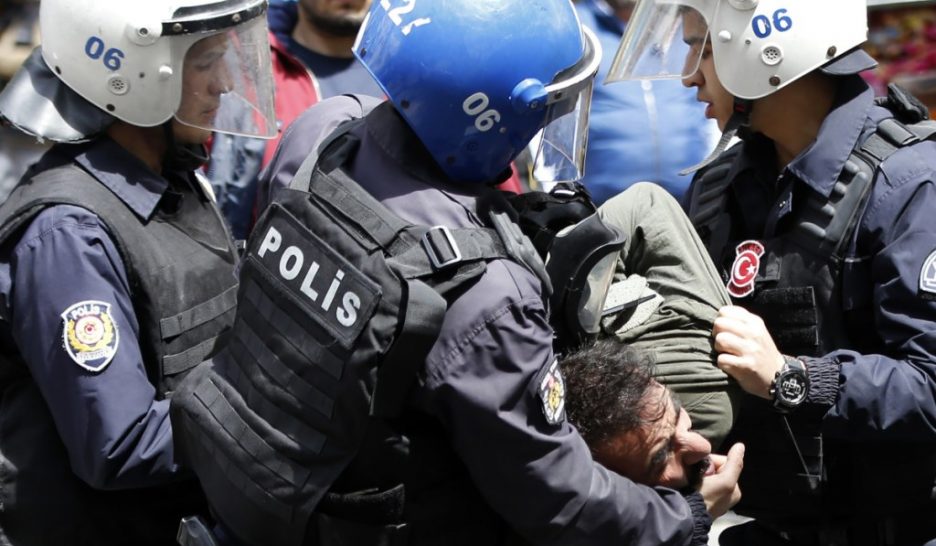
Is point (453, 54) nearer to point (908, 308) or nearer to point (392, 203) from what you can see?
point (392, 203)

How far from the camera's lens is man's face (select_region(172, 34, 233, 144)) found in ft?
9.49

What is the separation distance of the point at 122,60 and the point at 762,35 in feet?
4.65

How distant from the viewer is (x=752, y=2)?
2.84 metres

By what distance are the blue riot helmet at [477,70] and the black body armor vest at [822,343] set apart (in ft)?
2.54

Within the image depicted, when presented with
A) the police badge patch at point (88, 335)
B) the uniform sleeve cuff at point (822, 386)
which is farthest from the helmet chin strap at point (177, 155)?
the uniform sleeve cuff at point (822, 386)

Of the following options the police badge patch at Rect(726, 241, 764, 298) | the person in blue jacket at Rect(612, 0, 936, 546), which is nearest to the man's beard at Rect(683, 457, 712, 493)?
the person in blue jacket at Rect(612, 0, 936, 546)

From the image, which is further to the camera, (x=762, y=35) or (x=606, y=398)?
(x=762, y=35)

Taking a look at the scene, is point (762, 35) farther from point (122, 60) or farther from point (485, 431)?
point (122, 60)

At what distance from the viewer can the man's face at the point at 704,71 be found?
9.77ft

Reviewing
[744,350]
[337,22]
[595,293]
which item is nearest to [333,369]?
[595,293]

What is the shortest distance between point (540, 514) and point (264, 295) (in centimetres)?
59

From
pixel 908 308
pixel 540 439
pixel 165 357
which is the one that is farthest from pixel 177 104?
pixel 908 308

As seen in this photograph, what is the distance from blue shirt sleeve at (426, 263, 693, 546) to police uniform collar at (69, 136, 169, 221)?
0.97m

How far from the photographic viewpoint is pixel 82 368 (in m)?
2.47
